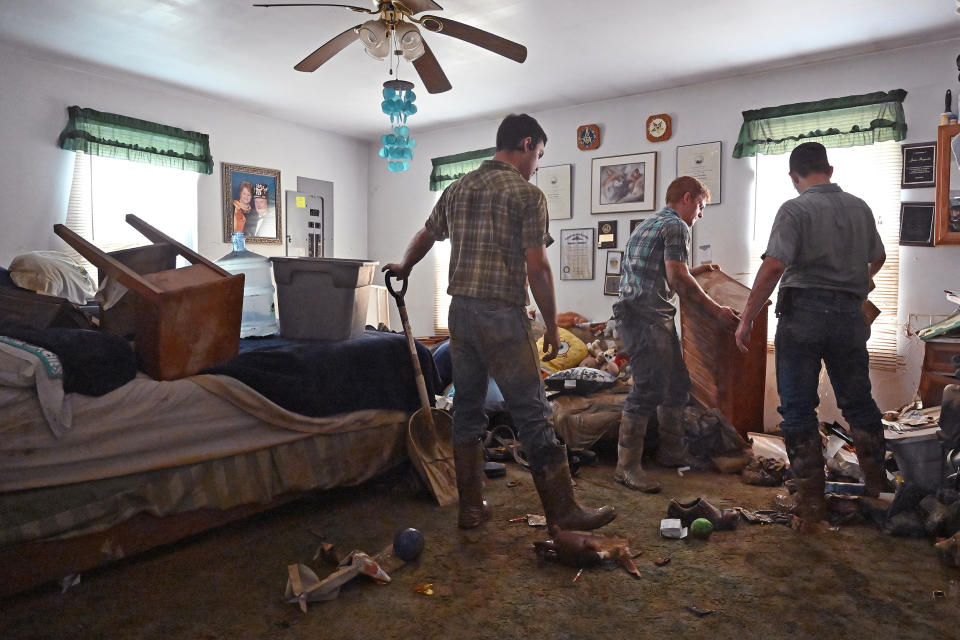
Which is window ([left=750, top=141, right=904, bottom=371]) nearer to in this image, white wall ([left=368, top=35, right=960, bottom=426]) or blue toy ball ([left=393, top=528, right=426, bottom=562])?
white wall ([left=368, top=35, right=960, bottom=426])

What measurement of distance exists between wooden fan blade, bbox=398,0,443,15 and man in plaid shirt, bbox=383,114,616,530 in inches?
36.1

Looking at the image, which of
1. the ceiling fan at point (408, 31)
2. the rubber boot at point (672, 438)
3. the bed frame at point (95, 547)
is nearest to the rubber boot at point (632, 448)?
the rubber boot at point (672, 438)

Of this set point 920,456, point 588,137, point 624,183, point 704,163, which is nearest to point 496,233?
point 920,456

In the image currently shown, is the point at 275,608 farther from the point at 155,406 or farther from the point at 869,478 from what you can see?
the point at 869,478

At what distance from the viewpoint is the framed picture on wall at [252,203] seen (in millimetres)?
6195

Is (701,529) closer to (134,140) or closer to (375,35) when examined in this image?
(375,35)

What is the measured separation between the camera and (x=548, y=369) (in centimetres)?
488

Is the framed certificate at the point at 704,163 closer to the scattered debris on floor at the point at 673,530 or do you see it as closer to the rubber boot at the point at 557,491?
the scattered debris on floor at the point at 673,530

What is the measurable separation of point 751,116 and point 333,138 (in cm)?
455

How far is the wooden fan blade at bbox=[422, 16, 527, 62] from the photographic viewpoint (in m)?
3.10

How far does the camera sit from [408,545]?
2256 mm

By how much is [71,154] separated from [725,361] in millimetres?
5308

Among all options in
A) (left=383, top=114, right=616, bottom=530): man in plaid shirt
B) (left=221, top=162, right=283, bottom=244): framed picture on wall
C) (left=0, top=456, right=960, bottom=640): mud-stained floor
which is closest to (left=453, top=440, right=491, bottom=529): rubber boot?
(left=0, top=456, right=960, bottom=640): mud-stained floor

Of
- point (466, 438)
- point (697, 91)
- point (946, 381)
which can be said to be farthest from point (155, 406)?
point (697, 91)
